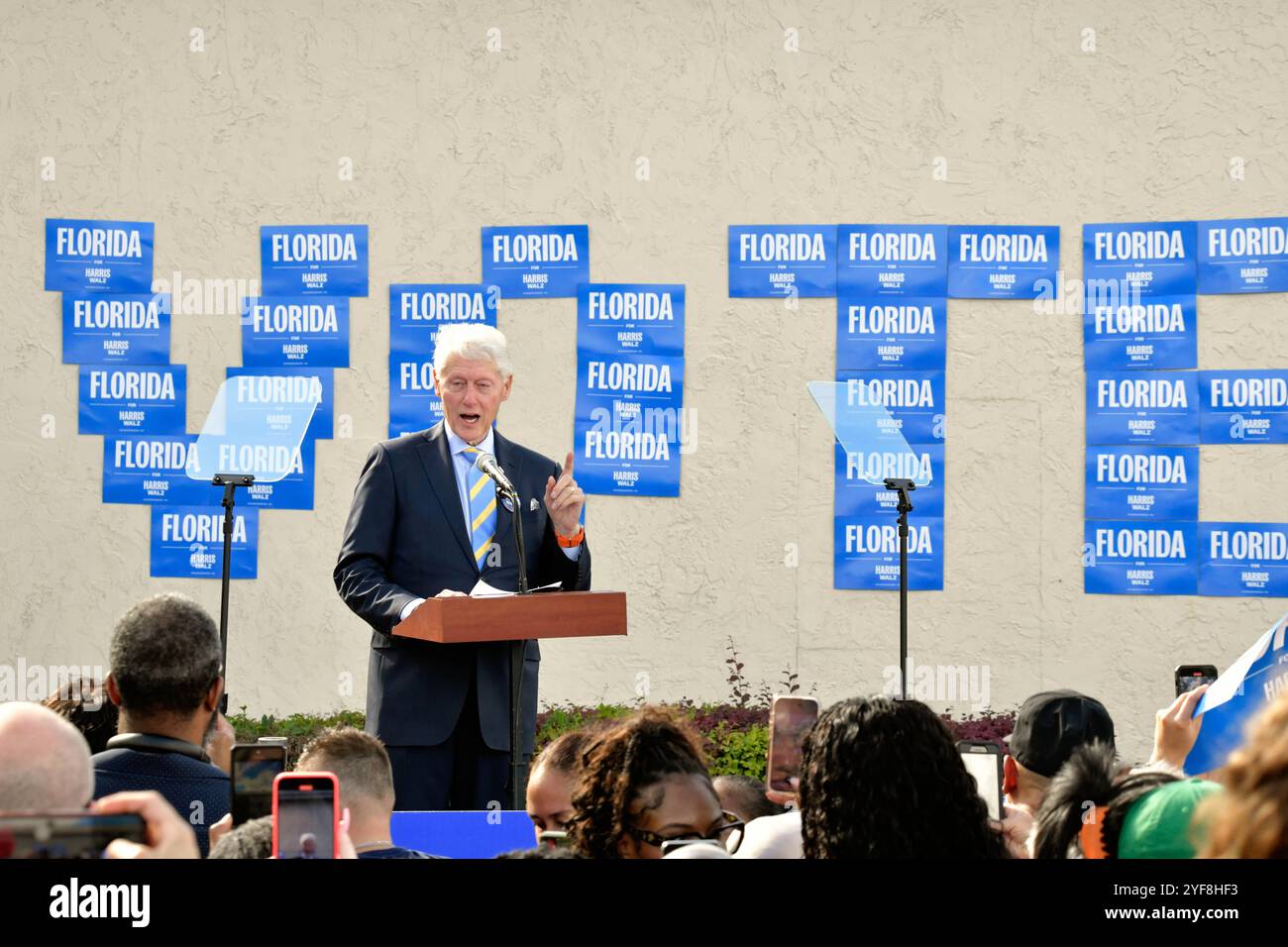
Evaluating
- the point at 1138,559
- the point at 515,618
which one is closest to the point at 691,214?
the point at 1138,559

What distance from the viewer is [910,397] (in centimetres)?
771

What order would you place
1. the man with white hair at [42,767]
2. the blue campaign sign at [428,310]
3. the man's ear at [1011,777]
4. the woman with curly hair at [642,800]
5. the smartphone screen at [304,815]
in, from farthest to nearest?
1. the blue campaign sign at [428,310]
2. the man's ear at [1011,777]
3. the woman with curly hair at [642,800]
4. the smartphone screen at [304,815]
5. the man with white hair at [42,767]

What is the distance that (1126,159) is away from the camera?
7.55 m

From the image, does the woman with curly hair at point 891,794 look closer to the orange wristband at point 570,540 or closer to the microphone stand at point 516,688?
the microphone stand at point 516,688

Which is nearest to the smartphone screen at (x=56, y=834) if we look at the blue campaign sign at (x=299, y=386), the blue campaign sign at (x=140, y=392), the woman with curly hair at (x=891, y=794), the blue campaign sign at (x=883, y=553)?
the woman with curly hair at (x=891, y=794)

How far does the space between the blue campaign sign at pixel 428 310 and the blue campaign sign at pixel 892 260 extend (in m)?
1.92

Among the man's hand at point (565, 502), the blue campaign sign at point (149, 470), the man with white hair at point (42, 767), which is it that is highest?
the blue campaign sign at point (149, 470)

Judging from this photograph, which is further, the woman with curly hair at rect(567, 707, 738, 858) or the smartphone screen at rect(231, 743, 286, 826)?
the woman with curly hair at rect(567, 707, 738, 858)

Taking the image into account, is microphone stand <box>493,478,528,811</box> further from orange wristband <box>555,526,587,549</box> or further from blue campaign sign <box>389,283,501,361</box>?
blue campaign sign <box>389,283,501,361</box>

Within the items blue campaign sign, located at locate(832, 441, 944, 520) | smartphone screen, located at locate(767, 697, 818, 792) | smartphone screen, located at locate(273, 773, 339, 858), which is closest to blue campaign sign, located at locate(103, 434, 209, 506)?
blue campaign sign, located at locate(832, 441, 944, 520)

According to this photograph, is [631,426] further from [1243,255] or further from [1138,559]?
[1243,255]

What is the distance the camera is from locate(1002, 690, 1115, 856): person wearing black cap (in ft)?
10.2

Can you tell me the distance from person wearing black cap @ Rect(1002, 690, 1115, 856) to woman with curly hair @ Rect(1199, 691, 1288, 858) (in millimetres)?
1934

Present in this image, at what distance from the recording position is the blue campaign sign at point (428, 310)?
311 inches
